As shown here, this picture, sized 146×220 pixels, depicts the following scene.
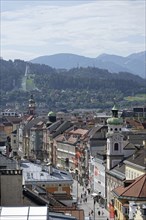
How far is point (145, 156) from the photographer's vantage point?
76.9 m

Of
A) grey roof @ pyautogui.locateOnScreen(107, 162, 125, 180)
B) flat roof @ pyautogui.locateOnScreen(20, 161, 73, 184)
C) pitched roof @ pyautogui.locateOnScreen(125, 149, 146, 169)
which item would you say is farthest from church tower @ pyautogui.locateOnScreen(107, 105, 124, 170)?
flat roof @ pyautogui.locateOnScreen(20, 161, 73, 184)

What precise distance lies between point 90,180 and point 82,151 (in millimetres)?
14451

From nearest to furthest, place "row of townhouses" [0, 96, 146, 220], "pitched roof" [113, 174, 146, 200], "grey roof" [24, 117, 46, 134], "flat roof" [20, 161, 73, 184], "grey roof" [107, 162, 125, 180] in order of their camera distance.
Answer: "pitched roof" [113, 174, 146, 200] → "row of townhouses" [0, 96, 146, 220] → "flat roof" [20, 161, 73, 184] → "grey roof" [107, 162, 125, 180] → "grey roof" [24, 117, 46, 134]

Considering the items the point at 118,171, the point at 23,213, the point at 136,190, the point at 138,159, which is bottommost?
the point at 118,171

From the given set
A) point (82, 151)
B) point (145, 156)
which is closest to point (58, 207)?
point (145, 156)

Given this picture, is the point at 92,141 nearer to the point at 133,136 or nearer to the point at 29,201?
the point at 133,136

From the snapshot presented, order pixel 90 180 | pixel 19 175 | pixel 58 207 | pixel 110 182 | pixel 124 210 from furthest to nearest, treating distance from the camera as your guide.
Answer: pixel 90 180, pixel 110 182, pixel 124 210, pixel 58 207, pixel 19 175

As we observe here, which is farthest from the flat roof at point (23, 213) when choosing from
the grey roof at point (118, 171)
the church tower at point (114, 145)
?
the church tower at point (114, 145)

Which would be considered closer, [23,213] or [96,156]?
[23,213]

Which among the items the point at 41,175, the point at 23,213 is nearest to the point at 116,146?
the point at 41,175

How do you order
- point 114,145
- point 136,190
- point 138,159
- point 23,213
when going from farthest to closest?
point 114,145
point 138,159
point 136,190
point 23,213

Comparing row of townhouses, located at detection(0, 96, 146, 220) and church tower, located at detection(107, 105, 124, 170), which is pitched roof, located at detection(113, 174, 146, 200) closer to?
row of townhouses, located at detection(0, 96, 146, 220)

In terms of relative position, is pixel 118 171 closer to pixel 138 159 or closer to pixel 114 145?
pixel 114 145

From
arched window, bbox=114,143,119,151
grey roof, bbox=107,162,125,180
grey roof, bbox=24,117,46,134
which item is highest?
arched window, bbox=114,143,119,151
